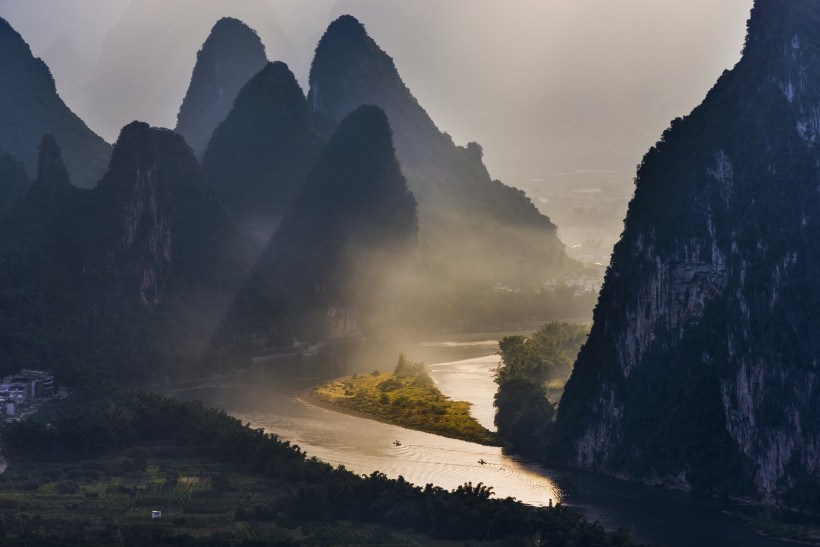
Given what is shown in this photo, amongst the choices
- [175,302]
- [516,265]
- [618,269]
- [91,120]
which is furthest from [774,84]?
[91,120]

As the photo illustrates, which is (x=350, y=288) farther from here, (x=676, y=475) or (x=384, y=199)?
(x=676, y=475)

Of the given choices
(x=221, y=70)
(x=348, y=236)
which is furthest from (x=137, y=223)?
(x=221, y=70)

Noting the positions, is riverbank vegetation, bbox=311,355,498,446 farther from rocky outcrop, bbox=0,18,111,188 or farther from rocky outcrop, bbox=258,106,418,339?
rocky outcrop, bbox=0,18,111,188

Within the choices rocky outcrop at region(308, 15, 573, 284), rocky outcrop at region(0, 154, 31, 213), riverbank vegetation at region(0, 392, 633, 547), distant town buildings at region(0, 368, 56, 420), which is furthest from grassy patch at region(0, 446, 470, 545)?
rocky outcrop at region(308, 15, 573, 284)

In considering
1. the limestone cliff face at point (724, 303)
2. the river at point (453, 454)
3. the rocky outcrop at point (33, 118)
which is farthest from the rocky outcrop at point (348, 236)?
the limestone cliff face at point (724, 303)

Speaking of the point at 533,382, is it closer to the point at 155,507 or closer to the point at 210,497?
the point at 210,497

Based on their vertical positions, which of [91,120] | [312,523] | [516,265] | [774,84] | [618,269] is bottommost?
[312,523]

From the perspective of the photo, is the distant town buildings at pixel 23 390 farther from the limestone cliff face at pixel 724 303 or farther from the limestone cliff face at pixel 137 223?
the limestone cliff face at pixel 724 303
